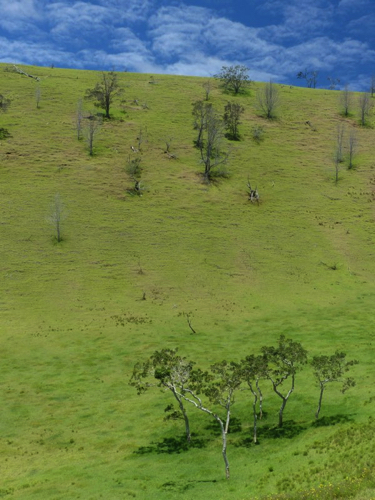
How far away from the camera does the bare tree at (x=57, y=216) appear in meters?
86.6

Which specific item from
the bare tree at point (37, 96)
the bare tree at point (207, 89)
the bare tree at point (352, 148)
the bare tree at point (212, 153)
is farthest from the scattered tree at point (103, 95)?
the bare tree at point (352, 148)

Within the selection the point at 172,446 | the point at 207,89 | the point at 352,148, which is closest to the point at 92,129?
the point at 207,89

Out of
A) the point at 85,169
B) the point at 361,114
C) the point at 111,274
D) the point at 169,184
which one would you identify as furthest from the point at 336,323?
the point at 361,114

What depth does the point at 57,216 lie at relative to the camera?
287ft

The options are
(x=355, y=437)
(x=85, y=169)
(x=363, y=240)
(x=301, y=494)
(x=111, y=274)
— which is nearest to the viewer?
(x=301, y=494)

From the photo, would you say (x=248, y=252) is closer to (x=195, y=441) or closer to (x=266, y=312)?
(x=266, y=312)

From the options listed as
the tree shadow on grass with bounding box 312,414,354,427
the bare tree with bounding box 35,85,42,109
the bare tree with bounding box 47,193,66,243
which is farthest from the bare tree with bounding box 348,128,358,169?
the tree shadow on grass with bounding box 312,414,354,427

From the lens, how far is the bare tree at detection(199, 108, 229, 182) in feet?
382

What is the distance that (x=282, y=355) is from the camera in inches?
1425

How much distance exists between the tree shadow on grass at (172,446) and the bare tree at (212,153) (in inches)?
3292

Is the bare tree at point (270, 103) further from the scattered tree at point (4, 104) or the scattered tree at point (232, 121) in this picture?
the scattered tree at point (4, 104)

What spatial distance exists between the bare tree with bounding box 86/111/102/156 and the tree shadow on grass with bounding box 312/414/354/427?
3836 inches

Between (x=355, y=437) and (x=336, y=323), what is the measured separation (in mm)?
34238

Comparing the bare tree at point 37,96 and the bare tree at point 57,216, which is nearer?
the bare tree at point 57,216
